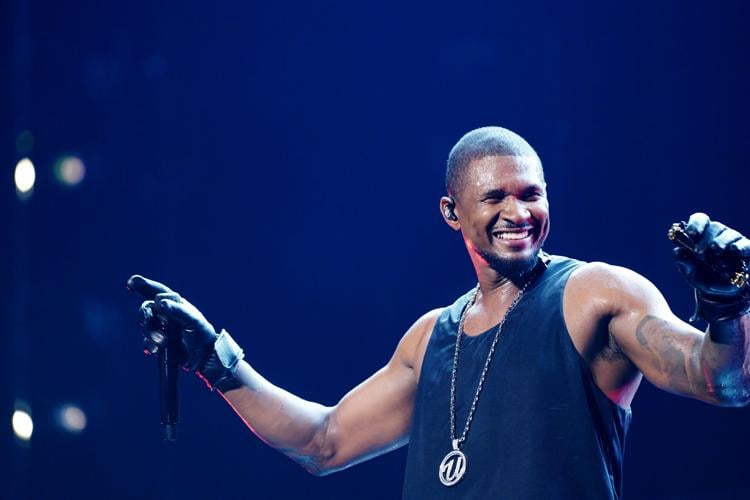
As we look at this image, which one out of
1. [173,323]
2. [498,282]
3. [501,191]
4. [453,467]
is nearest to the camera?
[453,467]

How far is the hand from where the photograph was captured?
293 centimetres

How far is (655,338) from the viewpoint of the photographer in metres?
2.33

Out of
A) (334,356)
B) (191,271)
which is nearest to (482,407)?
(334,356)

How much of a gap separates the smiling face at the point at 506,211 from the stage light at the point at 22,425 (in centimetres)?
222

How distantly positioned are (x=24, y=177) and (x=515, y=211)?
2.36m

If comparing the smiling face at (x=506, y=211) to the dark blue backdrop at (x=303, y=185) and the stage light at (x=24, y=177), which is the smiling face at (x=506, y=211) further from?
the stage light at (x=24, y=177)

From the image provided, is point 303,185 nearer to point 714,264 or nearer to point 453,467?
point 453,467

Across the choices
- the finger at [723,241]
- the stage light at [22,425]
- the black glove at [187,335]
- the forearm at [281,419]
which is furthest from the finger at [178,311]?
the finger at [723,241]

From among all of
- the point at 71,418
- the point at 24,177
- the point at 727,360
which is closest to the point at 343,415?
the point at 71,418

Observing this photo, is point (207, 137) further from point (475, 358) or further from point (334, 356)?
point (475, 358)

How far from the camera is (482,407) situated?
8.70 feet

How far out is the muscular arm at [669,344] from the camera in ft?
6.98

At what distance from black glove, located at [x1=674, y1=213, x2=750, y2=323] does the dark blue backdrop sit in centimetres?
198

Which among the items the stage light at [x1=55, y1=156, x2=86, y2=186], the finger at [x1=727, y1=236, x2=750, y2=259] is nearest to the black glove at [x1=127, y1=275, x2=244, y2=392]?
the stage light at [x1=55, y1=156, x2=86, y2=186]
